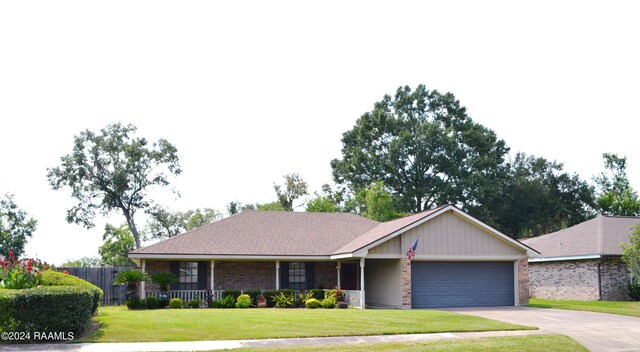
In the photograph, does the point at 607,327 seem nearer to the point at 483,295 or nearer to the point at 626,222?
the point at 483,295

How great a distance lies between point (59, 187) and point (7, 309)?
43.9 metres

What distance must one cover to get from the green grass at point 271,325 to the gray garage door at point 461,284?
5.93 metres

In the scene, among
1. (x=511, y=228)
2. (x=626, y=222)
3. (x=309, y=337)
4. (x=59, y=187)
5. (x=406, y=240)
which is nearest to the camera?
(x=309, y=337)

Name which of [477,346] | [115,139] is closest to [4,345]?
[477,346]

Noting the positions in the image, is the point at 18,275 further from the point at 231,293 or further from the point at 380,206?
the point at 380,206

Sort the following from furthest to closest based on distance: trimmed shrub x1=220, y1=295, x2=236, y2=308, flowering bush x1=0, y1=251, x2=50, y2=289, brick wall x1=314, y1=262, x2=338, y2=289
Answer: brick wall x1=314, y1=262, x2=338, y2=289 → trimmed shrub x1=220, y1=295, x2=236, y2=308 → flowering bush x1=0, y1=251, x2=50, y2=289

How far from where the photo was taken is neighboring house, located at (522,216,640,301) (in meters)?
32.4

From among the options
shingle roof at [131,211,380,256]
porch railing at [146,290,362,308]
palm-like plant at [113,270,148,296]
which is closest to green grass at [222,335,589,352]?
porch railing at [146,290,362,308]

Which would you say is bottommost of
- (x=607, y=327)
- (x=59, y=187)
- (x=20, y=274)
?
(x=607, y=327)

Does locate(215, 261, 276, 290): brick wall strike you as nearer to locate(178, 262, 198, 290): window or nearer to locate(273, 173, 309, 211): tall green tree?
locate(178, 262, 198, 290): window

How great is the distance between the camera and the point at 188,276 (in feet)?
97.3

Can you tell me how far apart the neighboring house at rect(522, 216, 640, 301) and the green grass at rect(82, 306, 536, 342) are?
46.3ft

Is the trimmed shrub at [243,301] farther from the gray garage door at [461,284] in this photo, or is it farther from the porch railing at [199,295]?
the gray garage door at [461,284]

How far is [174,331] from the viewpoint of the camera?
56.2ft
